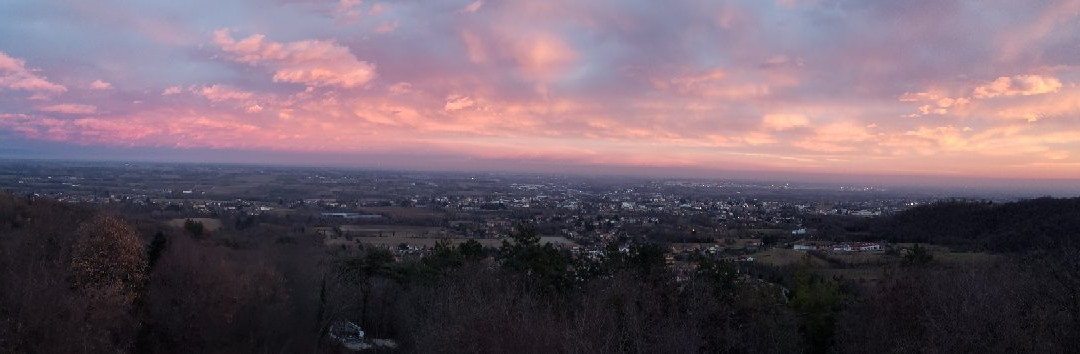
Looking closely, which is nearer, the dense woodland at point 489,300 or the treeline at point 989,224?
the dense woodland at point 489,300

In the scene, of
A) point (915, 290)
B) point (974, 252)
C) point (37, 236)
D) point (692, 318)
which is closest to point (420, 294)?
point (692, 318)

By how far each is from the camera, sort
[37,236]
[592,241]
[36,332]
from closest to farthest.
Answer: [36,332], [37,236], [592,241]

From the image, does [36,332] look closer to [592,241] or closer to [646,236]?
[592,241]

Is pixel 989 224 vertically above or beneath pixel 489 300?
above

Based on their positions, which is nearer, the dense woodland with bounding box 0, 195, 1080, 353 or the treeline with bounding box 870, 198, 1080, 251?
the dense woodland with bounding box 0, 195, 1080, 353

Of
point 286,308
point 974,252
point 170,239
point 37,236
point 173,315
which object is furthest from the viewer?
point 974,252

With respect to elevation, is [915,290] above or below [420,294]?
above

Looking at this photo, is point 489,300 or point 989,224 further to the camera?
point 989,224

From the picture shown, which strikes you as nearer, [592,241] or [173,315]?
[173,315]
